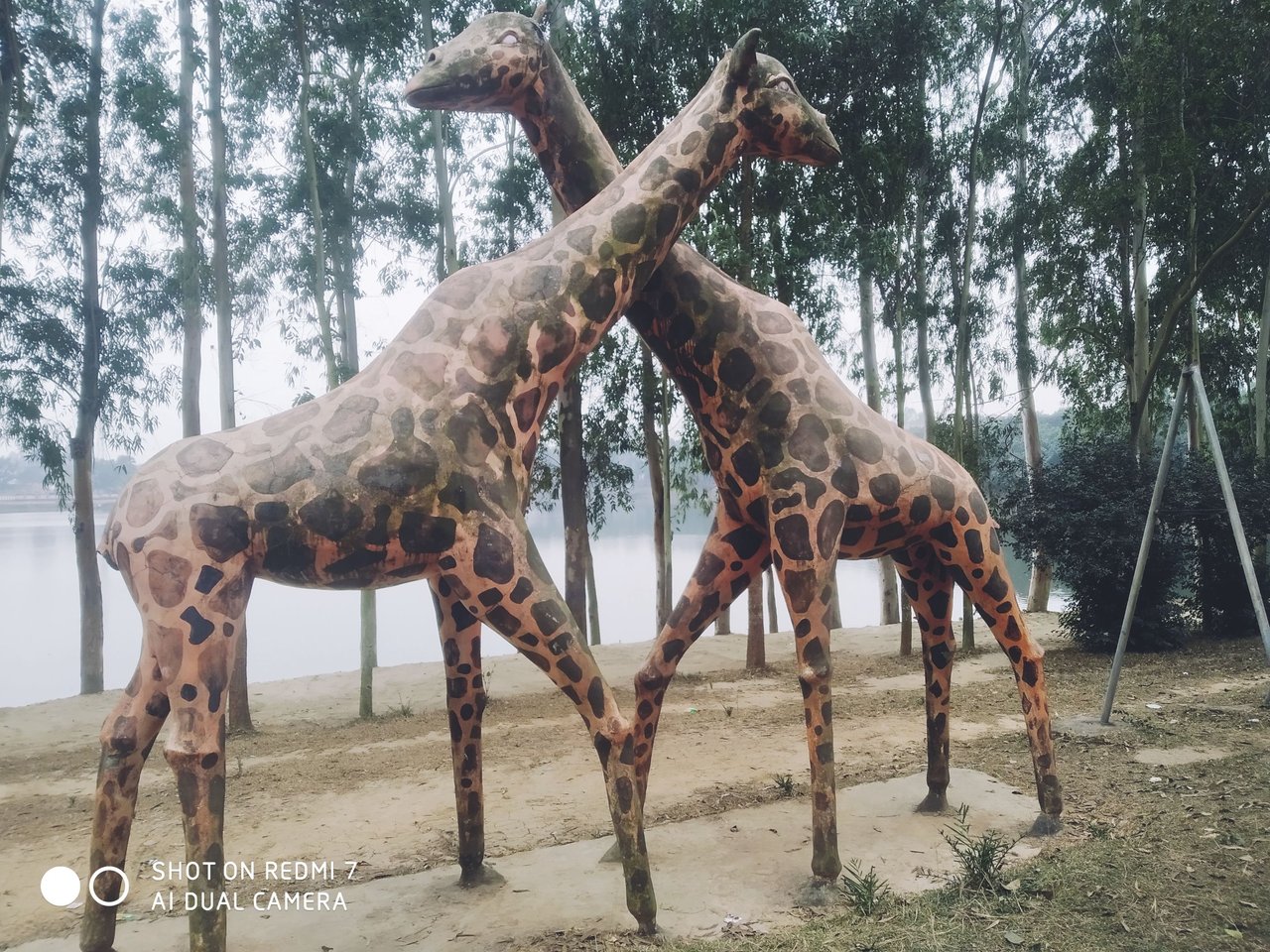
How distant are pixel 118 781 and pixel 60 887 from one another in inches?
89.4

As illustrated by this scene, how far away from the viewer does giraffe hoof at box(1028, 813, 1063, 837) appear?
4.61 m

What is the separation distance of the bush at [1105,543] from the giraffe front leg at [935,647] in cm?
675

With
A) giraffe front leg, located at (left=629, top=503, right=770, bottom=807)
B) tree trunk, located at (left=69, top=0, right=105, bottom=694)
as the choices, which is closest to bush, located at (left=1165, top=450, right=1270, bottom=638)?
giraffe front leg, located at (left=629, top=503, right=770, bottom=807)

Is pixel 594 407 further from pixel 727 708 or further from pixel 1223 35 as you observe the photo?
pixel 1223 35

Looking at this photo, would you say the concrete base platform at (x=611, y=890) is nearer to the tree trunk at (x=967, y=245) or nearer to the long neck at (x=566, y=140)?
the long neck at (x=566, y=140)

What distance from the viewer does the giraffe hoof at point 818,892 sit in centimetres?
387

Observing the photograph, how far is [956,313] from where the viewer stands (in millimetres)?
13500

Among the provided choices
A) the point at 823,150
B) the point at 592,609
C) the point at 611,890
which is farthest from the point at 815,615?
the point at 592,609

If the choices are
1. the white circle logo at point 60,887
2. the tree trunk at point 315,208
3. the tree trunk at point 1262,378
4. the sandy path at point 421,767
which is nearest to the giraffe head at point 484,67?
the sandy path at point 421,767

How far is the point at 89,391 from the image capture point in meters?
11.7

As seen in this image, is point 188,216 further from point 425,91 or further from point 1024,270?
point 1024,270

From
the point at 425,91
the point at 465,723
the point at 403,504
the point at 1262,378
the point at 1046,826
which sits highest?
the point at 425,91

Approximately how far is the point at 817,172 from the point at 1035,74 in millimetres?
6279

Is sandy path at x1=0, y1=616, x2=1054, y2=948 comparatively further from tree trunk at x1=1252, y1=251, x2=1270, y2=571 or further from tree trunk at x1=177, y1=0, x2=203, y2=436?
tree trunk at x1=1252, y1=251, x2=1270, y2=571
